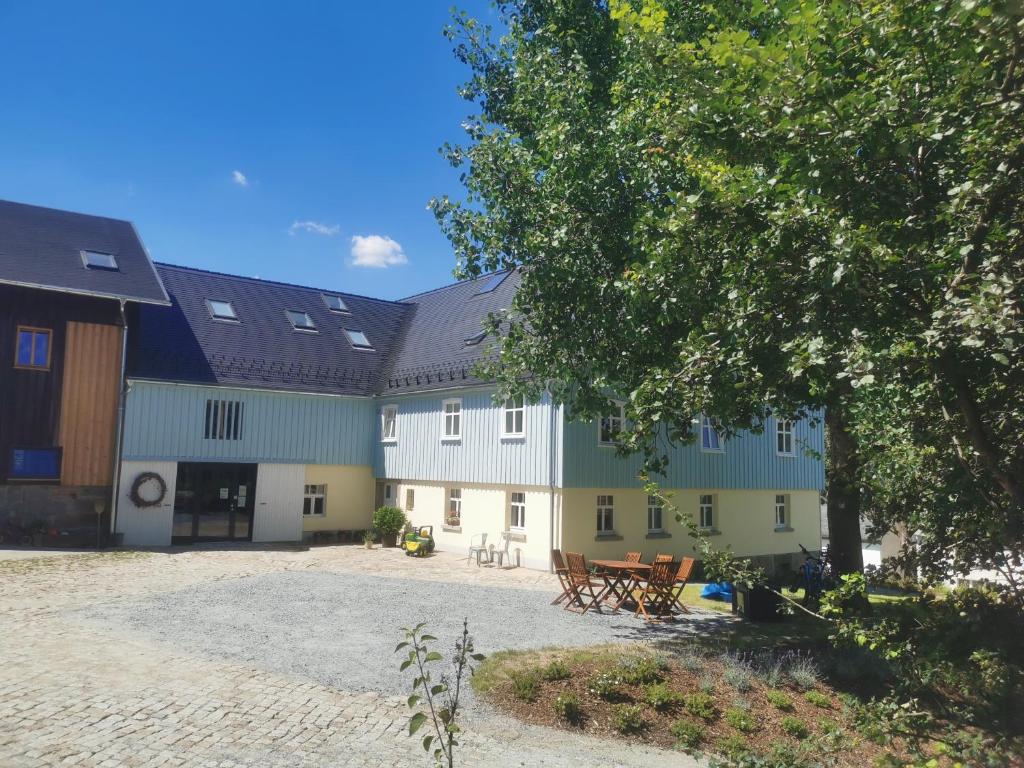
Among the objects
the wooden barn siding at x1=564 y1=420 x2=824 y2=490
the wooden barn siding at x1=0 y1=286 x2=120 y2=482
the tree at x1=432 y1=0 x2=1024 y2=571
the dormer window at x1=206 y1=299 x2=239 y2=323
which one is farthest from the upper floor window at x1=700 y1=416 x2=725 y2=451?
the wooden barn siding at x1=0 y1=286 x2=120 y2=482

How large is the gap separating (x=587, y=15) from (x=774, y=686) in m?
12.6

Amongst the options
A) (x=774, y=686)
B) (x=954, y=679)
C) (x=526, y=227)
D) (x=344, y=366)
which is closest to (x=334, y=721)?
(x=774, y=686)

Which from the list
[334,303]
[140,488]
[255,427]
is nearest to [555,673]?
[140,488]

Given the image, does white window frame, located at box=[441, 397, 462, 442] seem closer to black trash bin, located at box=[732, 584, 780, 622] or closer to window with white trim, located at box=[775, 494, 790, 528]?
black trash bin, located at box=[732, 584, 780, 622]

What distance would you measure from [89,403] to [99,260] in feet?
16.1

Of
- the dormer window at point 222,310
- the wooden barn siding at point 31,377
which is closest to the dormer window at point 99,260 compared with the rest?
the wooden barn siding at point 31,377

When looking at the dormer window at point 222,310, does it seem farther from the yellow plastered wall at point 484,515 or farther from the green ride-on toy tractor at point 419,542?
the green ride-on toy tractor at point 419,542

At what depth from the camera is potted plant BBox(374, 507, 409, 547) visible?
24.1 m

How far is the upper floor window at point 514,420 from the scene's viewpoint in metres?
20.5

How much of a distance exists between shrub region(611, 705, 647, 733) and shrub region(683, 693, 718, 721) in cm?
65

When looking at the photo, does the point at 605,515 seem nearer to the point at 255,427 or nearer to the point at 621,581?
the point at 621,581

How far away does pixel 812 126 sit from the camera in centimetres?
588

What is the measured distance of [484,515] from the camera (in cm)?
2162

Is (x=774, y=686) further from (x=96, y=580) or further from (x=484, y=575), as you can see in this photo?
(x=96, y=580)
